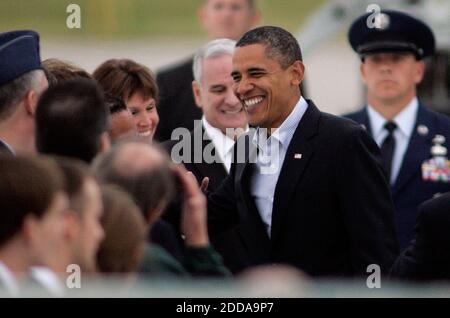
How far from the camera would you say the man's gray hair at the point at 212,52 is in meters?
6.53

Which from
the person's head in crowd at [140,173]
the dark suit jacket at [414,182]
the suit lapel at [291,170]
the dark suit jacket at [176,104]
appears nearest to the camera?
the person's head in crowd at [140,173]

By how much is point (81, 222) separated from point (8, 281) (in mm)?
328

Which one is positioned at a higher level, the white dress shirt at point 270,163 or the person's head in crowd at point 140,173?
the person's head in crowd at point 140,173

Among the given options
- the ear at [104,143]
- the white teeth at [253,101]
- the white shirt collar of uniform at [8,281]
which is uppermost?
the ear at [104,143]

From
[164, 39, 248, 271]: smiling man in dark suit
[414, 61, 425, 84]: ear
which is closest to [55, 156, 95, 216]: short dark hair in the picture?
[164, 39, 248, 271]: smiling man in dark suit

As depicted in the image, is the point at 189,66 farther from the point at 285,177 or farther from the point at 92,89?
the point at 92,89

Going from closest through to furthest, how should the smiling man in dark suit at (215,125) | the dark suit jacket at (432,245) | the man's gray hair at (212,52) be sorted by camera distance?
the dark suit jacket at (432,245)
the smiling man in dark suit at (215,125)
the man's gray hair at (212,52)

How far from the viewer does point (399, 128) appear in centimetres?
710

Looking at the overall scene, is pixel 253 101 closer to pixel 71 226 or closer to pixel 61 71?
pixel 61 71

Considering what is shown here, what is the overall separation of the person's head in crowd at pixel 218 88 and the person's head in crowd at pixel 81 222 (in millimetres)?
2695

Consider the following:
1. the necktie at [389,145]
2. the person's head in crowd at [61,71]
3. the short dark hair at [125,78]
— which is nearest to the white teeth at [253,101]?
the person's head in crowd at [61,71]

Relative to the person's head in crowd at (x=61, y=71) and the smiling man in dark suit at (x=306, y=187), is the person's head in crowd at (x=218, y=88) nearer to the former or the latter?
the person's head in crowd at (x=61, y=71)

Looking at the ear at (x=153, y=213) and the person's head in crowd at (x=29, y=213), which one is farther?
the ear at (x=153, y=213)
